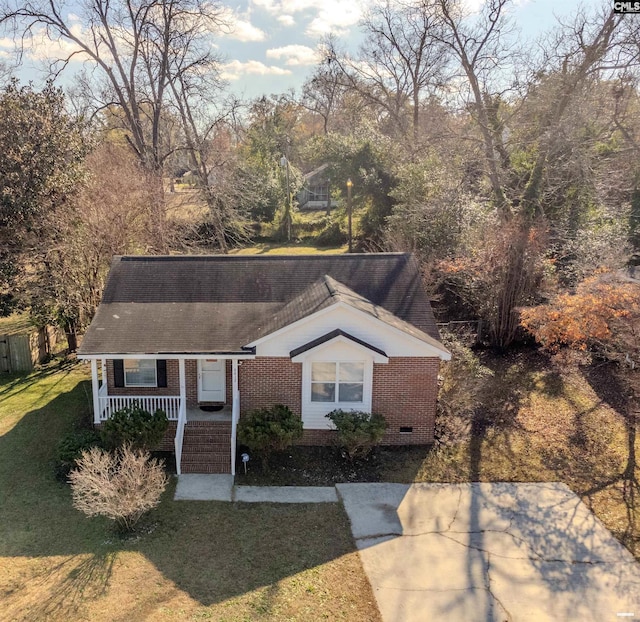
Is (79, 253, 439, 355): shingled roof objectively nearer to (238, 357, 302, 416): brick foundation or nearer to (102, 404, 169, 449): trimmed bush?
(238, 357, 302, 416): brick foundation

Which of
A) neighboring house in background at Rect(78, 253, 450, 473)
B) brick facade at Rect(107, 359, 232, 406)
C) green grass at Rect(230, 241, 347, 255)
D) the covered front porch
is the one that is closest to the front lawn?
neighboring house in background at Rect(78, 253, 450, 473)

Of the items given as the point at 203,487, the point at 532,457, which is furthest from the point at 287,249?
the point at 203,487

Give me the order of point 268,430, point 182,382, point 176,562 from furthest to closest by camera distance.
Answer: point 182,382 → point 268,430 → point 176,562

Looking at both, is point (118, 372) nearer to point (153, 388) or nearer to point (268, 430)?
point (153, 388)

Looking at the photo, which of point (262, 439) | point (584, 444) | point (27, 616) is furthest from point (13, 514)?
point (584, 444)

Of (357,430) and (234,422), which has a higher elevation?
(234,422)

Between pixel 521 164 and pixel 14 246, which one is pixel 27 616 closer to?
pixel 14 246
